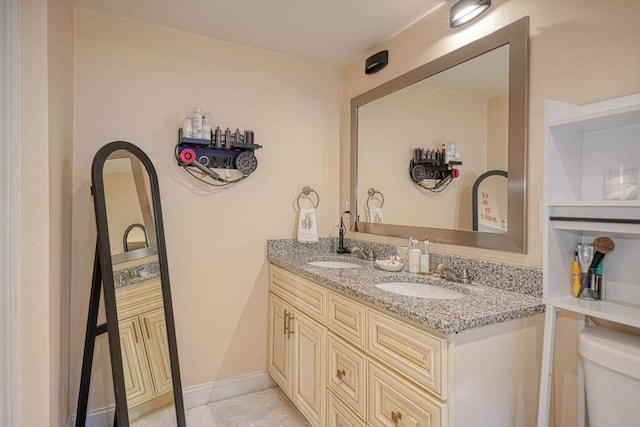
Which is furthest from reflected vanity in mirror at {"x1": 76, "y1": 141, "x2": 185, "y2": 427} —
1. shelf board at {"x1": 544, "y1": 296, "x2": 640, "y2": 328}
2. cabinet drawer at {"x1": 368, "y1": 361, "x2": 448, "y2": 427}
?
shelf board at {"x1": 544, "y1": 296, "x2": 640, "y2": 328}

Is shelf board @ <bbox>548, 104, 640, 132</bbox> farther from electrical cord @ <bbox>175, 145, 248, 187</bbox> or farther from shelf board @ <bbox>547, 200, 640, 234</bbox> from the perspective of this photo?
electrical cord @ <bbox>175, 145, 248, 187</bbox>

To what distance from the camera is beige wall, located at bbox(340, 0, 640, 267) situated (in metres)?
1.21

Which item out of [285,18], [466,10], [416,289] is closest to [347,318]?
[416,289]

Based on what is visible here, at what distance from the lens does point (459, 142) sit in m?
1.83

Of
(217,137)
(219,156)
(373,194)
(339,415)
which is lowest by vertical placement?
(339,415)

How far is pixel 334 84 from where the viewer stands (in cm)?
273

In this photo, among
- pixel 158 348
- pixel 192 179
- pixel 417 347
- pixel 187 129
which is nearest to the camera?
pixel 417 347

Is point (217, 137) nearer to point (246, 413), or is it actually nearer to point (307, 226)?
point (307, 226)

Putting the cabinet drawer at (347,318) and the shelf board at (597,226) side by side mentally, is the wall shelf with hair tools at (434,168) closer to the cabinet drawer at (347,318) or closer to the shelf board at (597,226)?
the shelf board at (597,226)

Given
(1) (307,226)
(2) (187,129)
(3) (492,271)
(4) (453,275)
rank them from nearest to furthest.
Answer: (3) (492,271) < (4) (453,275) < (2) (187,129) < (1) (307,226)

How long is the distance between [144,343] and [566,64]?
7.55ft

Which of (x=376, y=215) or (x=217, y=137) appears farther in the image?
(x=376, y=215)

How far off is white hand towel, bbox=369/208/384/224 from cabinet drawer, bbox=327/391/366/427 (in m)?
1.12

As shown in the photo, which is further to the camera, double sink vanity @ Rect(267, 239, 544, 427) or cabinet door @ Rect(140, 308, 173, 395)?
cabinet door @ Rect(140, 308, 173, 395)
